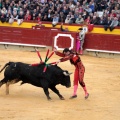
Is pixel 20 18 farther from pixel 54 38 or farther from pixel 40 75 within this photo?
pixel 40 75

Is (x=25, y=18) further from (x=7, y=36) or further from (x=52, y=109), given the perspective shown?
(x=52, y=109)

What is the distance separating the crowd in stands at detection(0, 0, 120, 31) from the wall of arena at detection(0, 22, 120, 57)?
0.88ft

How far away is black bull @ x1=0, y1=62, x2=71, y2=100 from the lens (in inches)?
315

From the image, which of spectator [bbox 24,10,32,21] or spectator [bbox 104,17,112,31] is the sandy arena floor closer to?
spectator [bbox 104,17,112,31]

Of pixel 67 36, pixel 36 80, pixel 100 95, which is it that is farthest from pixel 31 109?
pixel 67 36

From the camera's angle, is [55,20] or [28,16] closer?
[55,20]

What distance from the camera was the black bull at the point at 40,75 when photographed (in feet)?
26.3

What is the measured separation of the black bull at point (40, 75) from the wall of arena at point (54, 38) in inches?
296

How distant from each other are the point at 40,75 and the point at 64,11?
8917 mm

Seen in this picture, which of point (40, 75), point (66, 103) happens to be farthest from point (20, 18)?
point (66, 103)

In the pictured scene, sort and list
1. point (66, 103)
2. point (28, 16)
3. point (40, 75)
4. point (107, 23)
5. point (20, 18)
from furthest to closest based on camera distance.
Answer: point (20, 18)
point (28, 16)
point (107, 23)
point (40, 75)
point (66, 103)

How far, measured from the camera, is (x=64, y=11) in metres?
16.7

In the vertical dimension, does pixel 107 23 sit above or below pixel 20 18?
above

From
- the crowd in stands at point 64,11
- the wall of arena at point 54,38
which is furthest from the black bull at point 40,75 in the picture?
the crowd in stands at point 64,11
